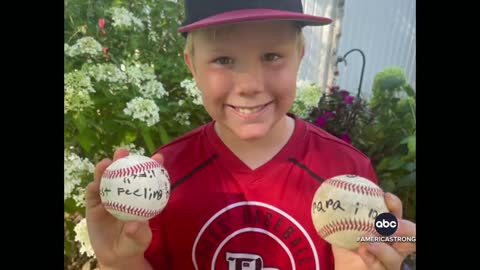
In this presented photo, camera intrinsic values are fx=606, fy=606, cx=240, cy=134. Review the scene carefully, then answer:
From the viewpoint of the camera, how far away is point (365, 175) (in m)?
1.51

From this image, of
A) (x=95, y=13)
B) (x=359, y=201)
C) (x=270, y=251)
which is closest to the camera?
(x=359, y=201)

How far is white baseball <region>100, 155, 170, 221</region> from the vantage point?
1.40 m

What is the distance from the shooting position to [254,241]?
59.4 inches

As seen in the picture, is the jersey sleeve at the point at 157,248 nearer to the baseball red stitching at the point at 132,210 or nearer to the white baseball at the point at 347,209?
the baseball red stitching at the point at 132,210

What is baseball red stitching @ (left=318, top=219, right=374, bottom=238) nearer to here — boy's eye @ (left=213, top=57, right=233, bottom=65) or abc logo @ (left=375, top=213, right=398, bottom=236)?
abc logo @ (left=375, top=213, right=398, bottom=236)

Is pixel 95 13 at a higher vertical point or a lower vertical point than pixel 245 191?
higher

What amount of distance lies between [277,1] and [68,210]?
2.50 feet

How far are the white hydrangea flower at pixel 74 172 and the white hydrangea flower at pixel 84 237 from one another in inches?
3.4

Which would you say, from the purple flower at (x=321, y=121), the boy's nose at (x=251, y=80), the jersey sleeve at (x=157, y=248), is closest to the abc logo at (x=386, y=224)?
the purple flower at (x=321, y=121)

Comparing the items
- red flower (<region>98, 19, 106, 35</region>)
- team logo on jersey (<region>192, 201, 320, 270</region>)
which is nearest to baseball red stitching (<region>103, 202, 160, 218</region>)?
team logo on jersey (<region>192, 201, 320, 270</region>)

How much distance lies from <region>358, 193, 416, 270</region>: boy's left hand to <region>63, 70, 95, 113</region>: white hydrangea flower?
80 centimetres

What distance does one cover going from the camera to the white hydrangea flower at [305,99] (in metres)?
1.53
